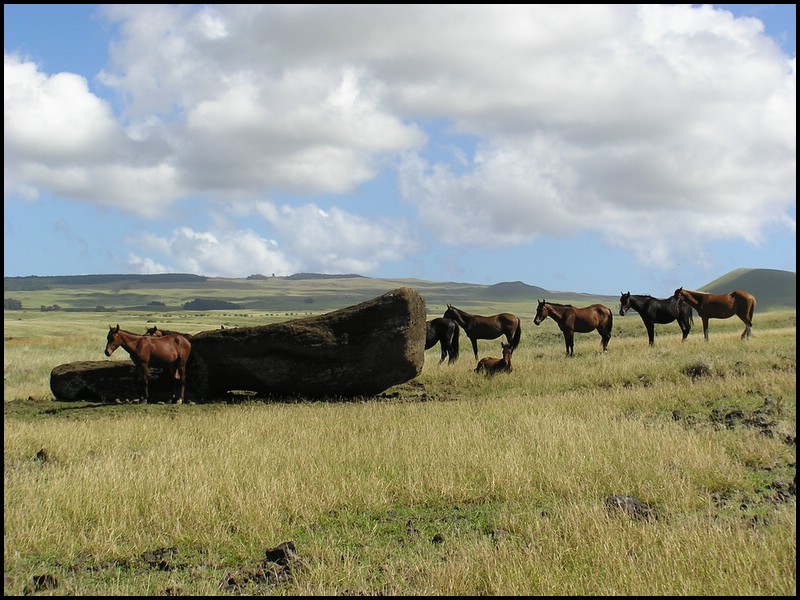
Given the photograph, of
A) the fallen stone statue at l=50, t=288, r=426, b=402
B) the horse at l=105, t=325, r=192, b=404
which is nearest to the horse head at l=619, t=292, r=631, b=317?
the fallen stone statue at l=50, t=288, r=426, b=402

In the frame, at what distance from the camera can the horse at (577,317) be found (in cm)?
2961

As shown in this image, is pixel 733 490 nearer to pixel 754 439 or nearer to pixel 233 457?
pixel 754 439

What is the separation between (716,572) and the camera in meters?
6.43

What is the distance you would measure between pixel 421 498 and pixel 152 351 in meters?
12.5

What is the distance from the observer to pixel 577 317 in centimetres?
3048

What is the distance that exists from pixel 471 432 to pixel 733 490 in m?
4.85

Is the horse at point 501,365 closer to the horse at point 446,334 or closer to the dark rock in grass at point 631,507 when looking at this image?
the horse at point 446,334

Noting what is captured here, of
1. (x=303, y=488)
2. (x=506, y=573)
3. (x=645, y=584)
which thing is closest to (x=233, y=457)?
(x=303, y=488)

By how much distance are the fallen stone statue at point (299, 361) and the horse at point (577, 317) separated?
10318 millimetres

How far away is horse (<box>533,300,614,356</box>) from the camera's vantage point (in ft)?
97.1

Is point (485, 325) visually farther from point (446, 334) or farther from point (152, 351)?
point (152, 351)

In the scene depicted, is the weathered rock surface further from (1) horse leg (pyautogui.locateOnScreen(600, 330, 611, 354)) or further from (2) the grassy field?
(1) horse leg (pyautogui.locateOnScreen(600, 330, 611, 354))

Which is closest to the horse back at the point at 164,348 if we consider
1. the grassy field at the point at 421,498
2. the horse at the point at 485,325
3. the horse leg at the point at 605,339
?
the grassy field at the point at 421,498

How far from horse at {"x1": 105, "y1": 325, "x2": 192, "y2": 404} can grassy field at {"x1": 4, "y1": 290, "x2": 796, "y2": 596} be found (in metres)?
2.38
